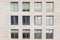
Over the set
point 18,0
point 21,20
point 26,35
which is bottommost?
point 26,35

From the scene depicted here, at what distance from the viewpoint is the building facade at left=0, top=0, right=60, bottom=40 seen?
17.9 metres

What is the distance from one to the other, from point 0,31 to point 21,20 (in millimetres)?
2270

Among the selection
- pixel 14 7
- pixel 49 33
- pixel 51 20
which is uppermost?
pixel 14 7

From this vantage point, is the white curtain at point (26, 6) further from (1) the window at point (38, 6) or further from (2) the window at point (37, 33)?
(2) the window at point (37, 33)

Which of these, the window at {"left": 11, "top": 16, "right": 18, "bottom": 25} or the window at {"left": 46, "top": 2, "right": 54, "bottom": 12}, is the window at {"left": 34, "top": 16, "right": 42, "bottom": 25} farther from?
the window at {"left": 11, "top": 16, "right": 18, "bottom": 25}

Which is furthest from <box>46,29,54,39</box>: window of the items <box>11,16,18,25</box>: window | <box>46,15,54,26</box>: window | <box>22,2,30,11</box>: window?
<box>11,16,18,25</box>: window

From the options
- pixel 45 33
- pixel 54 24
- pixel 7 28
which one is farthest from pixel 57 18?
pixel 7 28

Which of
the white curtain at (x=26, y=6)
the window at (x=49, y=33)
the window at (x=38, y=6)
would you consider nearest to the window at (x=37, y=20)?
the window at (x=38, y=6)

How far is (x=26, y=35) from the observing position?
59.4ft

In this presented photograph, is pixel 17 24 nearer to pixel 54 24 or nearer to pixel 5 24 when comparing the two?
pixel 5 24

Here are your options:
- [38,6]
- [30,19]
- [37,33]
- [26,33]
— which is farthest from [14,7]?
[37,33]

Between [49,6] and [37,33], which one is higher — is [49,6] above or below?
above

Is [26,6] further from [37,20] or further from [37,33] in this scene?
[37,33]

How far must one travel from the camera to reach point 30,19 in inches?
706
